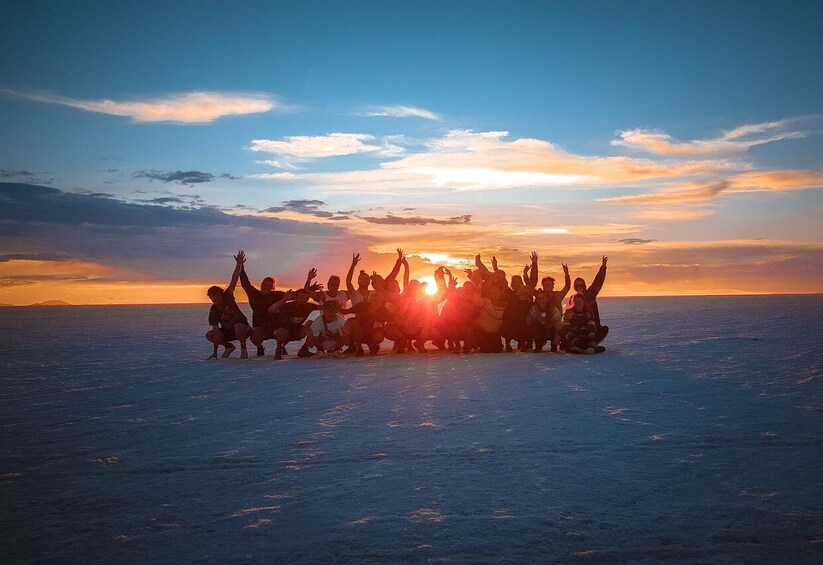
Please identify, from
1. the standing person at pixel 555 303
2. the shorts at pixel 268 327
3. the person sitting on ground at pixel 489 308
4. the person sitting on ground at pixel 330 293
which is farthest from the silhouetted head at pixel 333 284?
the standing person at pixel 555 303

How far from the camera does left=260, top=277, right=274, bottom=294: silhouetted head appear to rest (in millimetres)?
14719

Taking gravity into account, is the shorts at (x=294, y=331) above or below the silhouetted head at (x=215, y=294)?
below

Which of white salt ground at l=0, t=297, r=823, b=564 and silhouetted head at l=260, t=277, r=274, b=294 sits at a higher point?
silhouetted head at l=260, t=277, r=274, b=294

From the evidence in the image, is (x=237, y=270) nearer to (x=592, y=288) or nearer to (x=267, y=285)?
(x=267, y=285)

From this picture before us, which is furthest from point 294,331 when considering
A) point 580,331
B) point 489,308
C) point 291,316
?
point 580,331

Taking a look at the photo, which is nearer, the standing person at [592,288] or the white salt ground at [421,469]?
the white salt ground at [421,469]

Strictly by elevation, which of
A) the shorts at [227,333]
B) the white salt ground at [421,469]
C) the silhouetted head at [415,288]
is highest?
the silhouetted head at [415,288]

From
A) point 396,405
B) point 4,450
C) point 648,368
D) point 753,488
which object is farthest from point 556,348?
point 4,450

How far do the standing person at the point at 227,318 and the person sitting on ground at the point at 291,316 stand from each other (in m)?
0.83

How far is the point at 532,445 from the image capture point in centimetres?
625

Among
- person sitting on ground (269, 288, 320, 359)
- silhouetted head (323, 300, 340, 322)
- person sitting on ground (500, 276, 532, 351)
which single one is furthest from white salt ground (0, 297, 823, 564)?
person sitting on ground (500, 276, 532, 351)

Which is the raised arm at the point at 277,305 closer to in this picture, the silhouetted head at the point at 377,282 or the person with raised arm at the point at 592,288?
the silhouetted head at the point at 377,282

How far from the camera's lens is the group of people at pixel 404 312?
14664 millimetres

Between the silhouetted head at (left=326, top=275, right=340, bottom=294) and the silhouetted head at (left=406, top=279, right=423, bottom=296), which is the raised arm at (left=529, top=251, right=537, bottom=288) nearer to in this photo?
the silhouetted head at (left=406, top=279, right=423, bottom=296)
